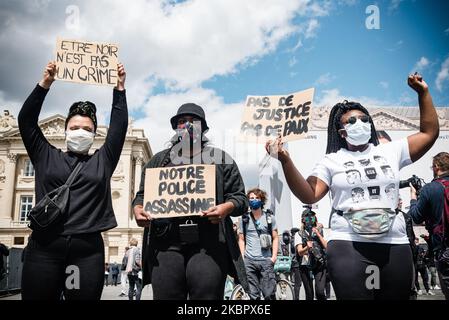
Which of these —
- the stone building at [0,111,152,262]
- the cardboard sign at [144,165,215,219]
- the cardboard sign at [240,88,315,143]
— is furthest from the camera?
the stone building at [0,111,152,262]

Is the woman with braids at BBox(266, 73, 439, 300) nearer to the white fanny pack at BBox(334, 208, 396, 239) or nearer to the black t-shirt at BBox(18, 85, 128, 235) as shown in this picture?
the white fanny pack at BBox(334, 208, 396, 239)

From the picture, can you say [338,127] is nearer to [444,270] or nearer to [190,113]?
[190,113]

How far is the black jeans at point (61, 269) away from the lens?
273 centimetres

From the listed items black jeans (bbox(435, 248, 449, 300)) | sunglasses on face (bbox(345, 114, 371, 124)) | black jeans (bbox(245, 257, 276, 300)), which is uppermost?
sunglasses on face (bbox(345, 114, 371, 124))

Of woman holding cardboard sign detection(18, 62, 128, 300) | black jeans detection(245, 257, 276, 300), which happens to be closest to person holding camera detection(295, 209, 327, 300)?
black jeans detection(245, 257, 276, 300)

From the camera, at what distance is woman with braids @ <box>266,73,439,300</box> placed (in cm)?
254

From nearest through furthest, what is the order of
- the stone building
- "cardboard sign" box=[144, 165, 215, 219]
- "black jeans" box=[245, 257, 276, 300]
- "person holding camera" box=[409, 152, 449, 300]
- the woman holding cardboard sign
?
the woman holding cardboard sign, "cardboard sign" box=[144, 165, 215, 219], "person holding camera" box=[409, 152, 449, 300], "black jeans" box=[245, 257, 276, 300], the stone building

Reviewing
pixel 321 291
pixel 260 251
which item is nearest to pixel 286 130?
pixel 260 251

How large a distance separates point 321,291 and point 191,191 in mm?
4646

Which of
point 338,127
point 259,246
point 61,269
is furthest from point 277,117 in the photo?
point 259,246

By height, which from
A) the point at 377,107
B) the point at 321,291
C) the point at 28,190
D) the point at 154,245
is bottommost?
the point at 321,291

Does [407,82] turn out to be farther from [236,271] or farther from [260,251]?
[260,251]

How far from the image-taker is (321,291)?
688 cm

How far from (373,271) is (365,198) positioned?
0.46 meters
